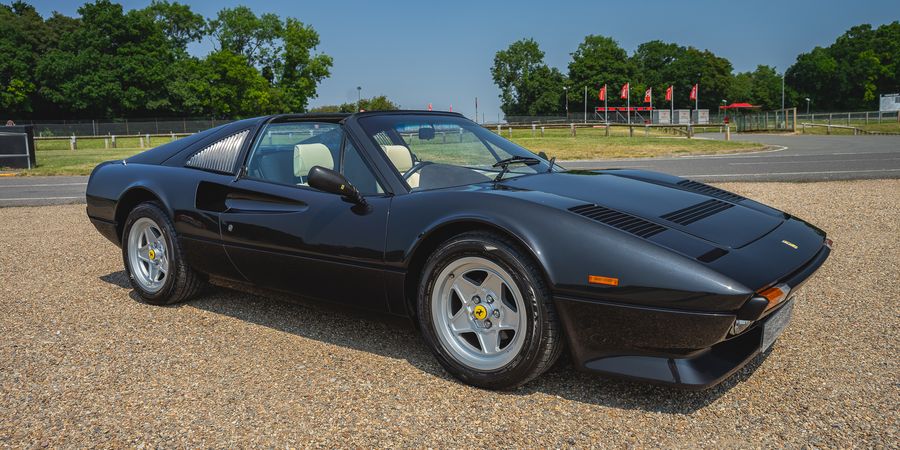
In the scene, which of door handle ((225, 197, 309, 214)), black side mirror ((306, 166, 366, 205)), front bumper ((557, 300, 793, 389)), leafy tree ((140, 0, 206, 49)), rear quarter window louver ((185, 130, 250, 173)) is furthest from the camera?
leafy tree ((140, 0, 206, 49))

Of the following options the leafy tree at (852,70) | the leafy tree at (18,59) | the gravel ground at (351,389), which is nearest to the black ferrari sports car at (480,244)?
the gravel ground at (351,389)

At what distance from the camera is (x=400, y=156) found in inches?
133

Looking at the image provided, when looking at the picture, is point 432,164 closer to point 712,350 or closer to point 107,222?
point 712,350

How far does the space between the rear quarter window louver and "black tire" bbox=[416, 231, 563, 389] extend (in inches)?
65.8

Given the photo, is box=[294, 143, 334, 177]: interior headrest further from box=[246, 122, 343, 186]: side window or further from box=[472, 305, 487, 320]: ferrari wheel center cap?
box=[472, 305, 487, 320]: ferrari wheel center cap

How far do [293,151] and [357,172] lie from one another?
1.86 feet

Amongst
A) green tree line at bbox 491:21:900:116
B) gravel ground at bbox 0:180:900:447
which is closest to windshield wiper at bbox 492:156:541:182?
gravel ground at bbox 0:180:900:447

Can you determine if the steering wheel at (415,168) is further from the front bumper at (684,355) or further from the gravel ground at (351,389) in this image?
the front bumper at (684,355)

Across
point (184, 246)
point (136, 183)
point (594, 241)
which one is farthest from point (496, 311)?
point (136, 183)

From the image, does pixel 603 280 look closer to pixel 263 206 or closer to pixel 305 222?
pixel 305 222

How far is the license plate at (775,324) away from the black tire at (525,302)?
0.80m

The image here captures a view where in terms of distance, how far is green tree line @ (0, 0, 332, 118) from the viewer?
58750 millimetres

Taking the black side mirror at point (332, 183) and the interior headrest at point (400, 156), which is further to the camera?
the interior headrest at point (400, 156)

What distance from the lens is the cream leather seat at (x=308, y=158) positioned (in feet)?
11.6
